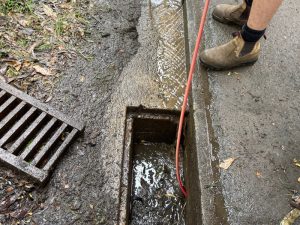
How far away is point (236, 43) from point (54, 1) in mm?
1750

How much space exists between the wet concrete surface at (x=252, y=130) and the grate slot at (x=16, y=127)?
114 centimetres

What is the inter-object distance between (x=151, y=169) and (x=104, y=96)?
2.16ft

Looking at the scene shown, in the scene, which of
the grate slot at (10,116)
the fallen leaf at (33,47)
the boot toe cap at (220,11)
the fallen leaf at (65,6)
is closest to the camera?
the grate slot at (10,116)

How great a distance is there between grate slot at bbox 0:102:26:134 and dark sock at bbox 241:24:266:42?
1.68m

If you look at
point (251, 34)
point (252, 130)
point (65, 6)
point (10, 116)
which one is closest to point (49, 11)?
point (65, 6)

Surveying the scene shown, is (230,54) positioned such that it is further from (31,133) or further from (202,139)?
(31,133)

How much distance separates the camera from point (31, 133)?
6.69 feet

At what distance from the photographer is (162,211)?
2158 millimetres

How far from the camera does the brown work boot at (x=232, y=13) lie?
274 centimetres

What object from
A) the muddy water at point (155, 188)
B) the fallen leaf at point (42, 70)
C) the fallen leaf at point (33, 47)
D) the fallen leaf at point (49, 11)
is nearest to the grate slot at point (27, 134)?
the fallen leaf at point (42, 70)

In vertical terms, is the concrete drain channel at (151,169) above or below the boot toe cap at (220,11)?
below

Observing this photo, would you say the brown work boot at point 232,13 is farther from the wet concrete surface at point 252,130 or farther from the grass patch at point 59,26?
the grass patch at point 59,26

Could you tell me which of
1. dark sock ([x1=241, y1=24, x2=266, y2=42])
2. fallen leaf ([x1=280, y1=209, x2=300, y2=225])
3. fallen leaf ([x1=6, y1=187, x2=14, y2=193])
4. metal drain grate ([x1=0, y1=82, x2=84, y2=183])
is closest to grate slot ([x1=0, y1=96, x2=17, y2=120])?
metal drain grate ([x1=0, y1=82, x2=84, y2=183])

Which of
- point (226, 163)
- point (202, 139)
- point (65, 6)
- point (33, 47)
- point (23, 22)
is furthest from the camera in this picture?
point (65, 6)
